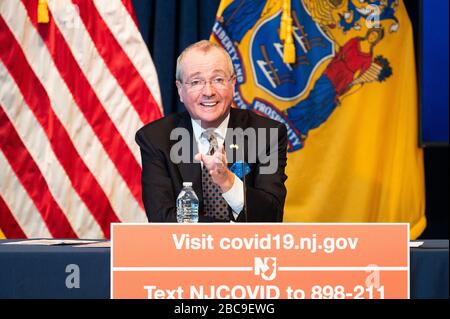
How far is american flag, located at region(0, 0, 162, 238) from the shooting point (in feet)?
14.6

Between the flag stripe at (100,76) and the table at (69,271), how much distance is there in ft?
6.79

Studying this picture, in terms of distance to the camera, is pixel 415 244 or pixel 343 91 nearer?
pixel 415 244

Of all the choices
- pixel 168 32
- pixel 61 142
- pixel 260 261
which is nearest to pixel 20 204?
pixel 61 142

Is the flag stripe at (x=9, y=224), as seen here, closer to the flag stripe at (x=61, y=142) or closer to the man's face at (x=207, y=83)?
the flag stripe at (x=61, y=142)

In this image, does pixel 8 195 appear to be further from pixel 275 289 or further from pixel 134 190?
pixel 275 289

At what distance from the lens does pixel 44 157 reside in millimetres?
4465

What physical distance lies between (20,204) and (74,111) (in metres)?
0.59

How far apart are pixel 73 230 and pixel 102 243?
1.78m

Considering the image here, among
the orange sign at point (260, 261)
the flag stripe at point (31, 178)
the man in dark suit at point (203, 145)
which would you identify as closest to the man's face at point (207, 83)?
the man in dark suit at point (203, 145)

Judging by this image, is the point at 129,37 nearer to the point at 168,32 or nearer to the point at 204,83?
the point at 168,32

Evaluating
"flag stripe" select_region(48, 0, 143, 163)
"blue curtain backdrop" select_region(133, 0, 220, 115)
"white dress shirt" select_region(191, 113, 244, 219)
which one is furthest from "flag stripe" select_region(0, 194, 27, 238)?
"white dress shirt" select_region(191, 113, 244, 219)

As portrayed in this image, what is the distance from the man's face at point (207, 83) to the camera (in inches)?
116

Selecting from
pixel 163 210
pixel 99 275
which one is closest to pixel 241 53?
pixel 163 210

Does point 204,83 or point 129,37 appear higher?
point 129,37
